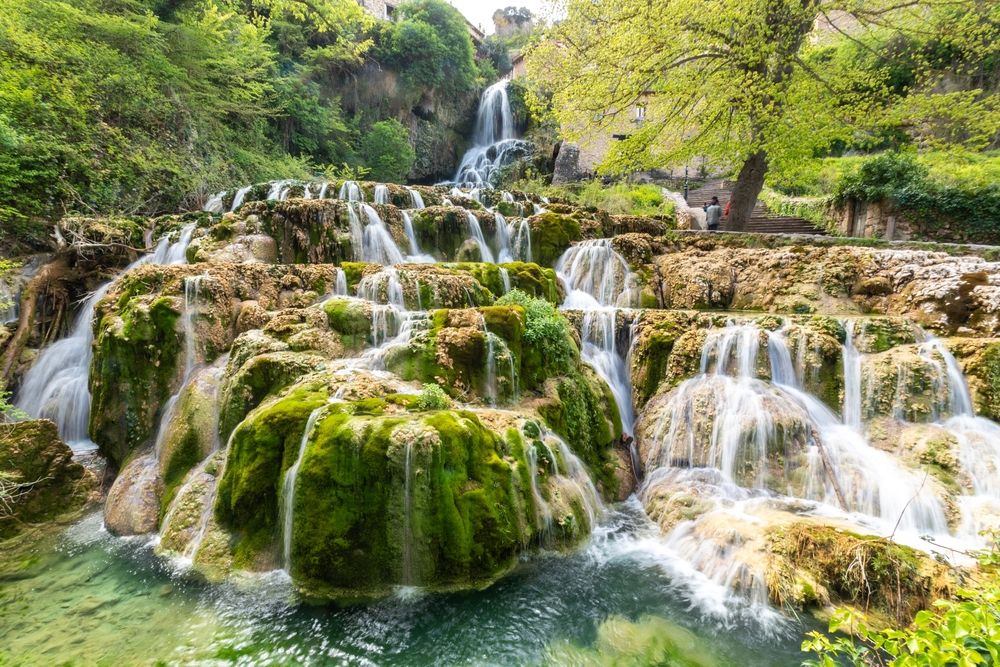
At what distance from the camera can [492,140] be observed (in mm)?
27500

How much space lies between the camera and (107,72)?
39.5 ft

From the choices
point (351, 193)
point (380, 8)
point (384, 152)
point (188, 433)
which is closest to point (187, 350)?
point (188, 433)

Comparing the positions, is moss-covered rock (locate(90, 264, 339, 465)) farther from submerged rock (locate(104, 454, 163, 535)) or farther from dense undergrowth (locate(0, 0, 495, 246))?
dense undergrowth (locate(0, 0, 495, 246))

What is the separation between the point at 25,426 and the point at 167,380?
69.6 inches

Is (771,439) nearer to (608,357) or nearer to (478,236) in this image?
(608,357)

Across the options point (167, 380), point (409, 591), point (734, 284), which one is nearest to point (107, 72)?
point (167, 380)

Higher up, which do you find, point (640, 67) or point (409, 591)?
point (640, 67)

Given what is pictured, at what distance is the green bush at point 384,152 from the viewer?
2103 cm

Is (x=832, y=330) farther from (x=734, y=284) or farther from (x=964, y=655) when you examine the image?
(x=964, y=655)

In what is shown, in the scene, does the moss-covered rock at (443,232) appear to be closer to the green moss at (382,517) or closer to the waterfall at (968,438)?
the green moss at (382,517)

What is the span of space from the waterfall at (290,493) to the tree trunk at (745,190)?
499 inches

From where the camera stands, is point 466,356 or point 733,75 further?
point 733,75

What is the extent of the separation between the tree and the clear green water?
38.1 ft

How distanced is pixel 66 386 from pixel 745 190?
1678 centimetres
